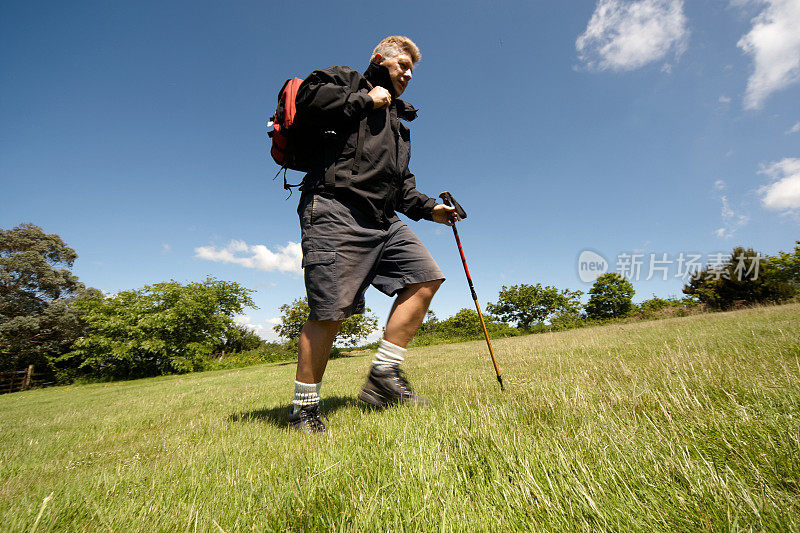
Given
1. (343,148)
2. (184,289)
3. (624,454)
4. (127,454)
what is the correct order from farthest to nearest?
1. (184,289)
2. (343,148)
3. (127,454)
4. (624,454)

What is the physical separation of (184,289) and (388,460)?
27.5m

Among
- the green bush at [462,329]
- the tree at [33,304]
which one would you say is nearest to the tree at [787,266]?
the green bush at [462,329]

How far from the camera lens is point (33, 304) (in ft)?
86.1

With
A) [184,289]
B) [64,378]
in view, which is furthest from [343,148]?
[64,378]

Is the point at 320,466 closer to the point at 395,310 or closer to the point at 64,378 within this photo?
the point at 395,310

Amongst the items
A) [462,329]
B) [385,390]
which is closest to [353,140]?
[385,390]

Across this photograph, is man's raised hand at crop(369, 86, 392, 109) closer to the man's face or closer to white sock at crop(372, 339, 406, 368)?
the man's face

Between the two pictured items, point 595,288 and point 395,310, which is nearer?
point 395,310

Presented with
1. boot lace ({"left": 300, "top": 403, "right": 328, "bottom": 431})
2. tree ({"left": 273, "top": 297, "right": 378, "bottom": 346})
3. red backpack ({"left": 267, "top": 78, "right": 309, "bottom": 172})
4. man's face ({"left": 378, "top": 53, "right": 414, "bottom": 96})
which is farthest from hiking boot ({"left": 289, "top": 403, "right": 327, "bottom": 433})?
tree ({"left": 273, "top": 297, "right": 378, "bottom": 346})

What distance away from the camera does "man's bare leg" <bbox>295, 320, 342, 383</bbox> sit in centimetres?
230

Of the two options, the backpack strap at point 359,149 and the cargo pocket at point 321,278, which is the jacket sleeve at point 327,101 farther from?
the cargo pocket at point 321,278

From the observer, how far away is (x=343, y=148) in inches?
97.7

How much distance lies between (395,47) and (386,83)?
343 mm

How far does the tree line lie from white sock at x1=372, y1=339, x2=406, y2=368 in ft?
59.3
